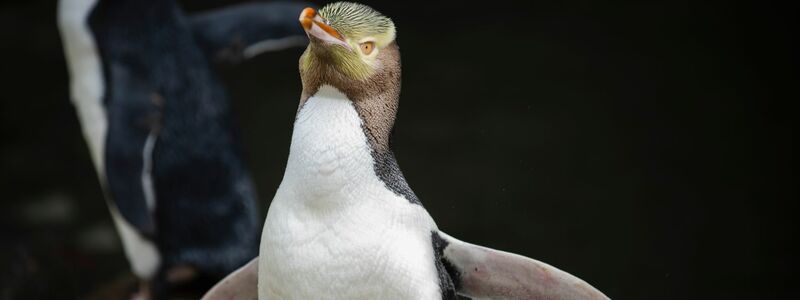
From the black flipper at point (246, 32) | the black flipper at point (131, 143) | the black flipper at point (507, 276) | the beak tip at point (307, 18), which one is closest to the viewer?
the beak tip at point (307, 18)

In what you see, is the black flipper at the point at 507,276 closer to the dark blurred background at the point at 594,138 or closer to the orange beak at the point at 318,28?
the orange beak at the point at 318,28

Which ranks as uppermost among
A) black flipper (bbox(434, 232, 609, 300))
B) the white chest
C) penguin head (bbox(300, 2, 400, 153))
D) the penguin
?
penguin head (bbox(300, 2, 400, 153))

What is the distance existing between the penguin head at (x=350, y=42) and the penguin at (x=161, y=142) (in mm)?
1290

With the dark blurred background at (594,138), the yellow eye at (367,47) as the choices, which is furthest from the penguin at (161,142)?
the yellow eye at (367,47)

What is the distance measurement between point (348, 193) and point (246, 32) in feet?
5.08

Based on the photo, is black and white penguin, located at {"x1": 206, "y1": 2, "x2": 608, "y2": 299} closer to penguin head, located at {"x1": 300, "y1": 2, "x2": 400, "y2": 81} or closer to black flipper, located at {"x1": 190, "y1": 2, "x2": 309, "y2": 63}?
penguin head, located at {"x1": 300, "y1": 2, "x2": 400, "y2": 81}

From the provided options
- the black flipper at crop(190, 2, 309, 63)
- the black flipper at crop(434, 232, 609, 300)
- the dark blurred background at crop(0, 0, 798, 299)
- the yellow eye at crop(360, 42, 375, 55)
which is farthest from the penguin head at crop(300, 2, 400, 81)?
the black flipper at crop(190, 2, 309, 63)

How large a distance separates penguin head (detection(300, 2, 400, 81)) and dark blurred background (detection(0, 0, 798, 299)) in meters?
1.10

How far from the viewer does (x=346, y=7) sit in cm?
123

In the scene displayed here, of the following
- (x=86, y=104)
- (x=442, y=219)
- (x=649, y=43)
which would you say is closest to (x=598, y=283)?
(x=442, y=219)

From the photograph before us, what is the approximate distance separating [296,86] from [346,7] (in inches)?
74.2

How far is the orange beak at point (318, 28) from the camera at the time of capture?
3.70 ft

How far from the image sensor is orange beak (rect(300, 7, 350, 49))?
113cm

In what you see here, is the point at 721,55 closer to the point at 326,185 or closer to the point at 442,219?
the point at 442,219
